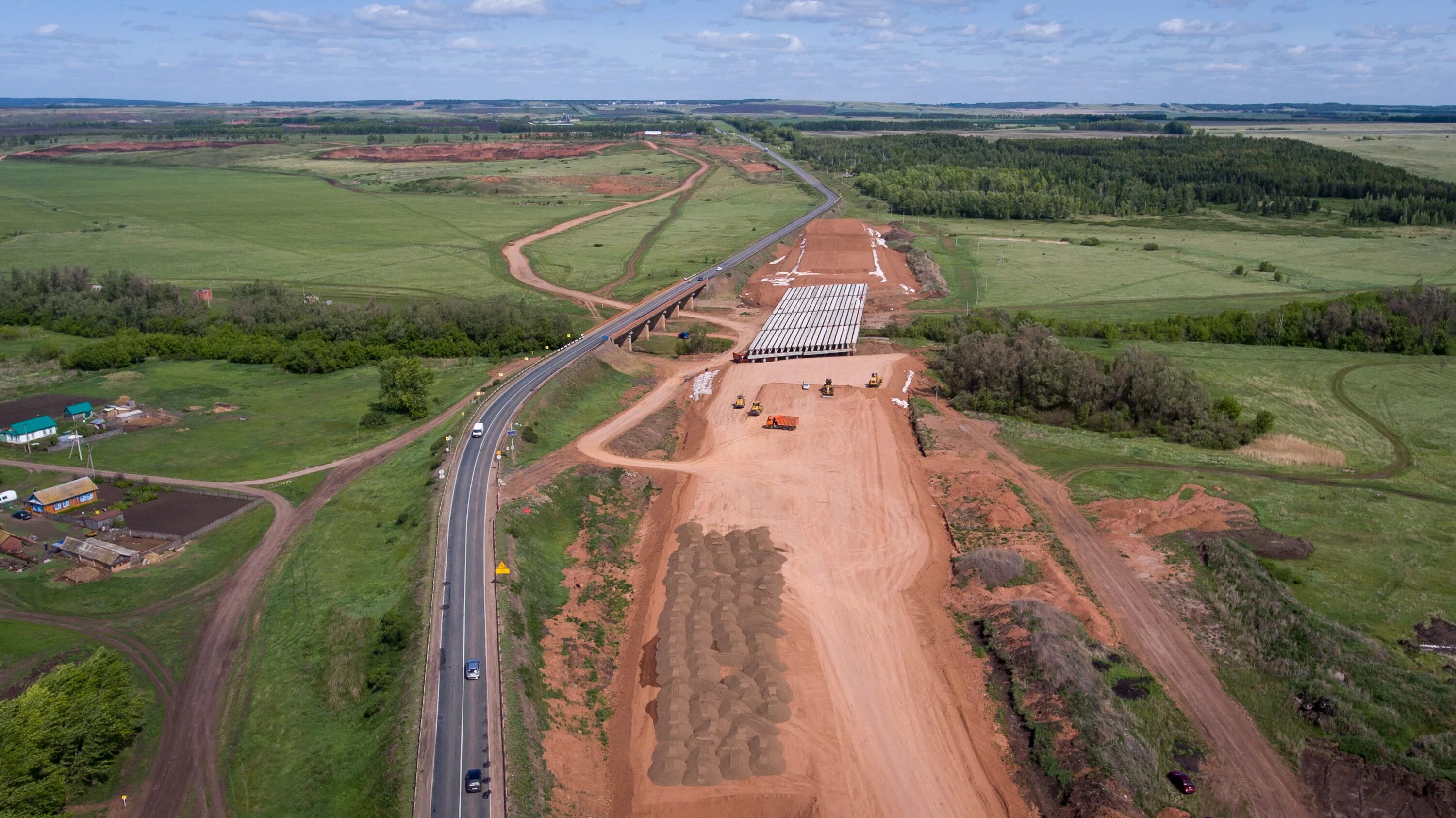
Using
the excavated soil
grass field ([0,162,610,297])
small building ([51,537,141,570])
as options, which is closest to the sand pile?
small building ([51,537,141,570])

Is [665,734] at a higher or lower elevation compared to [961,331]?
lower

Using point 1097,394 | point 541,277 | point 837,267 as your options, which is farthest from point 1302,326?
point 541,277

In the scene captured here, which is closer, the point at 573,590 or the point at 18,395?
the point at 573,590

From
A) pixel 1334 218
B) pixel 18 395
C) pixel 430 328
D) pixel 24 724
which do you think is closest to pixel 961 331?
pixel 430 328

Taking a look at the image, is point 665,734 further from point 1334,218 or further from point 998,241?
point 1334,218

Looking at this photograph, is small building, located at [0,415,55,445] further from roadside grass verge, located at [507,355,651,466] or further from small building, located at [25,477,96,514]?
roadside grass verge, located at [507,355,651,466]

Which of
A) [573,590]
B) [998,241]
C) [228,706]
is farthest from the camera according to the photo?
[998,241]

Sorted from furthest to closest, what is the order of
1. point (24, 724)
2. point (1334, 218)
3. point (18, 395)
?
point (1334, 218) → point (18, 395) → point (24, 724)

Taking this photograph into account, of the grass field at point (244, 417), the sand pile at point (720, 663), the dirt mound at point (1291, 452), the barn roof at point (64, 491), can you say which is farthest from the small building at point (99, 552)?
the dirt mound at point (1291, 452)

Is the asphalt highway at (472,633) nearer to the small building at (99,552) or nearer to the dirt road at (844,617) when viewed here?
the dirt road at (844,617)
